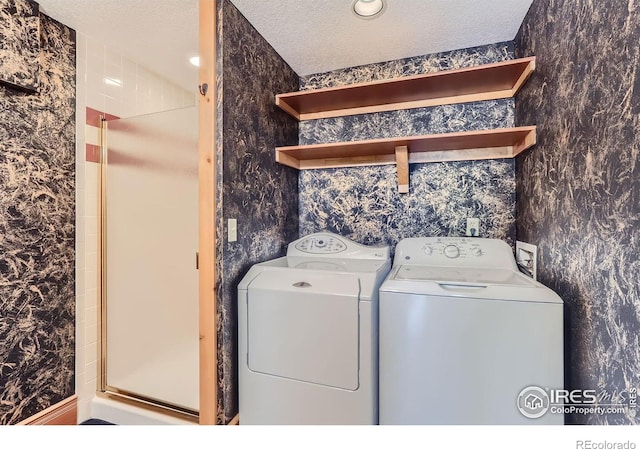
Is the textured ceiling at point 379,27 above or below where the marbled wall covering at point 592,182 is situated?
above

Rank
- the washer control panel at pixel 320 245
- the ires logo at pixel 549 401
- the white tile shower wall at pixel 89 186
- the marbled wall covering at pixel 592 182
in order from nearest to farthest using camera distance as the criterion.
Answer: the marbled wall covering at pixel 592 182, the ires logo at pixel 549 401, the white tile shower wall at pixel 89 186, the washer control panel at pixel 320 245

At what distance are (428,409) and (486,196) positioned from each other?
1264mm

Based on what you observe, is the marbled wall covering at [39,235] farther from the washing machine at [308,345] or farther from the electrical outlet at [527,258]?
the electrical outlet at [527,258]

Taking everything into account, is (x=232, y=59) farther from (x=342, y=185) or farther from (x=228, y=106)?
(x=342, y=185)

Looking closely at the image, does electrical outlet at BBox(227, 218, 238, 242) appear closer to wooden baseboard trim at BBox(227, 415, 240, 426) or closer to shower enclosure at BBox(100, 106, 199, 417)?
shower enclosure at BBox(100, 106, 199, 417)

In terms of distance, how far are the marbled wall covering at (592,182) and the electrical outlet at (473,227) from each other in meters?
0.40

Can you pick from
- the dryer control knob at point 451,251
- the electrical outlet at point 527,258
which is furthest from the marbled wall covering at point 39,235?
the electrical outlet at point 527,258

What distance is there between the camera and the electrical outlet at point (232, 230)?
144 centimetres

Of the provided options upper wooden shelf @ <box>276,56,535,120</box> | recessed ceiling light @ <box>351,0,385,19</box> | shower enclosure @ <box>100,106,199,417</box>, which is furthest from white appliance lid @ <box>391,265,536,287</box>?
recessed ceiling light @ <box>351,0,385,19</box>

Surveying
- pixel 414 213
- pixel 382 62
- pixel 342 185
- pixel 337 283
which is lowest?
pixel 337 283

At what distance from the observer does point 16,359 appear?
1.46 metres

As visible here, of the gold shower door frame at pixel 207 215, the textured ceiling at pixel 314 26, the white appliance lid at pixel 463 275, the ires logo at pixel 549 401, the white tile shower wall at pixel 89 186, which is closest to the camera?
the ires logo at pixel 549 401
